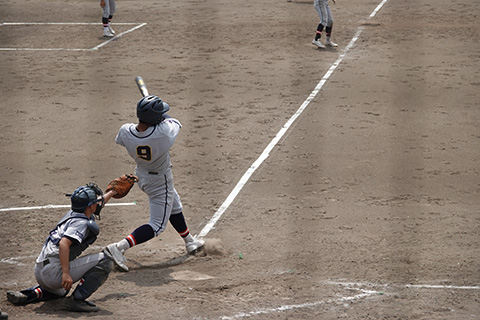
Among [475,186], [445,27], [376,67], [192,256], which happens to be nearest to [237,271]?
[192,256]

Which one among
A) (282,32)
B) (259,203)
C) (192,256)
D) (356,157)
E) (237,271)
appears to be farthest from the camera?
(282,32)

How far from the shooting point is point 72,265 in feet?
16.8

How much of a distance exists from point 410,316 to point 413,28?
12966 millimetres

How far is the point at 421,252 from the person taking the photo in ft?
19.8

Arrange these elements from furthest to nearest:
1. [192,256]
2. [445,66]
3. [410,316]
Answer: [445,66]
[192,256]
[410,316]

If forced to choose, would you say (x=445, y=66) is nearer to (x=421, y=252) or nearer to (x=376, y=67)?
(x=376, y=67)

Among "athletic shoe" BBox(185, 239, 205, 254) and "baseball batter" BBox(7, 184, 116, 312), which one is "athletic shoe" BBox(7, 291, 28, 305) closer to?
"baseball batter" BBox(7, 184, 116, 312)

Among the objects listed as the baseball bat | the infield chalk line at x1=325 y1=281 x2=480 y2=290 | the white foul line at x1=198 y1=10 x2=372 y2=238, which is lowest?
the white foul line at x1=198 y1=10 x2=372 y2=238

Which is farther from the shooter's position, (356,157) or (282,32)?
(282,32)

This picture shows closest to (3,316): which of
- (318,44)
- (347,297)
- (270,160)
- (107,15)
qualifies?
(347,297)

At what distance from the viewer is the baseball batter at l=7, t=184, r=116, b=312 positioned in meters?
4.98

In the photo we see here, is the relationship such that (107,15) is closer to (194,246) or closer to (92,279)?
(194,246)

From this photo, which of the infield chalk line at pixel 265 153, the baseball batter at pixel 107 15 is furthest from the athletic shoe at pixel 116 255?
the baseball batter at pixel 107 15

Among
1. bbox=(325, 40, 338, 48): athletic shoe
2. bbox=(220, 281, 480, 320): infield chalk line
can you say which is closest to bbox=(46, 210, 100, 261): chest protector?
bbox=(220, 281, 480, 320): infield chalk line
